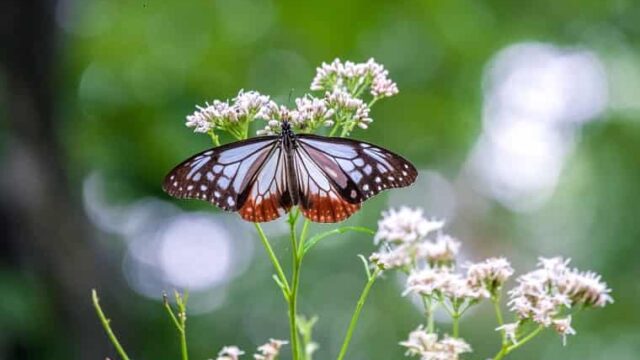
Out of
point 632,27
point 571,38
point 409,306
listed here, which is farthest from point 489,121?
point 409,306

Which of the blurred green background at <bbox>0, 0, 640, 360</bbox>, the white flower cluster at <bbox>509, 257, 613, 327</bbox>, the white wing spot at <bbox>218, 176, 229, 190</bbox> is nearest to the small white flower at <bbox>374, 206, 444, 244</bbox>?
the white flower cluster at <bbox>509, 257, 613, 327</bbox>

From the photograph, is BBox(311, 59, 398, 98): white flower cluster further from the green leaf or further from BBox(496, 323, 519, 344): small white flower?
BBox(496, 323, 519, 344): small white flower

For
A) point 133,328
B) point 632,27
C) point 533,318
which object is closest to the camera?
point 533,318

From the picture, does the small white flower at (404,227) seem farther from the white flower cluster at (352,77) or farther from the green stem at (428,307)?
the white flower cluster at (352,77)

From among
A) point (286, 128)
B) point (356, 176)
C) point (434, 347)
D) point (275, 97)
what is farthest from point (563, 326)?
point (275, 97)

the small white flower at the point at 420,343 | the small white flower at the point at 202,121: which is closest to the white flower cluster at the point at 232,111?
the small white flower at the point at 202,121

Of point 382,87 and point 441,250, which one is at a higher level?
point 382,87

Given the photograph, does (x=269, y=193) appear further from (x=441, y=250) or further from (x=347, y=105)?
(x=441, y=250)

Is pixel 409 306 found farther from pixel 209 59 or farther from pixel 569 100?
pixel 209 59
